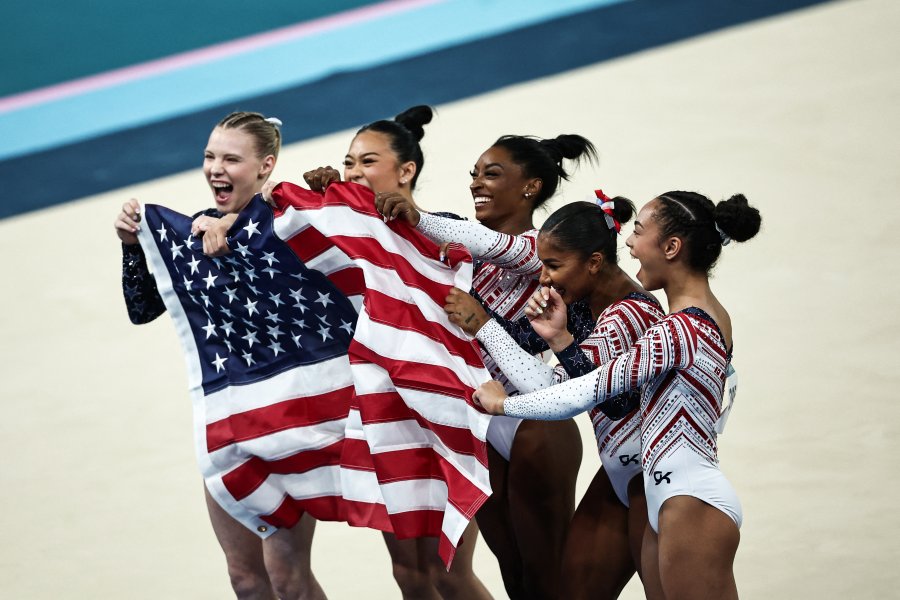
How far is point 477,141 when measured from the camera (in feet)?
31.2

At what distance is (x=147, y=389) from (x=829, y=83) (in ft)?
17.2

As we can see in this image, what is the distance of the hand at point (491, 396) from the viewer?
396 centimetres

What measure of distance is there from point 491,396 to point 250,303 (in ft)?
3.01

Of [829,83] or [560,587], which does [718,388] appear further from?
[829,83]

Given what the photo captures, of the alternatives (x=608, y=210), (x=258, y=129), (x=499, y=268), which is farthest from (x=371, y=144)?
(x=608, y=210)

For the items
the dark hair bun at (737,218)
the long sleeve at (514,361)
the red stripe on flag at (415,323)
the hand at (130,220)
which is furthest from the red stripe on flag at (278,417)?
the dark hair bun at (737,218)

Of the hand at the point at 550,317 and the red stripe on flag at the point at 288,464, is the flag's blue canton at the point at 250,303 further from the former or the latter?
the hand at the point at 550,317

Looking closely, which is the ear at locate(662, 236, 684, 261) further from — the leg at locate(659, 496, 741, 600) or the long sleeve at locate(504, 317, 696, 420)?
the leg at locate(659, 496, 741, 600)

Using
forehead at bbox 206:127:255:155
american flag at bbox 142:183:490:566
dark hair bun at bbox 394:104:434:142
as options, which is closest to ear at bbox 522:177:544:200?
american flag at bbox 142:183:490:566

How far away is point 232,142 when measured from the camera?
4.52m

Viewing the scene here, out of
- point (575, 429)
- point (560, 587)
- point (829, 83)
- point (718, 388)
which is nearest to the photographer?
point (718, 388)

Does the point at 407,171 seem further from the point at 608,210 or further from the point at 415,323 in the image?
the point at 608,210

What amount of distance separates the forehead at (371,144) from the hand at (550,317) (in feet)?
3.18

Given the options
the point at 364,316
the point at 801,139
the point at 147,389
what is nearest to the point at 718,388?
the point at 364,316
